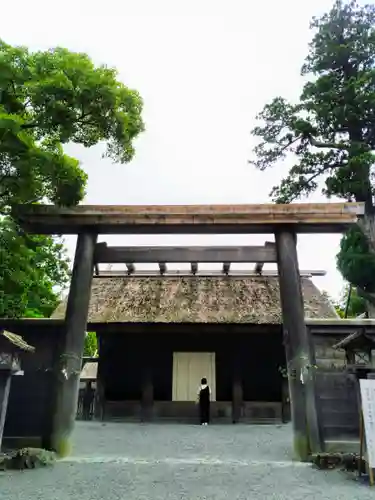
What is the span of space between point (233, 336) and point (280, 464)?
653cm

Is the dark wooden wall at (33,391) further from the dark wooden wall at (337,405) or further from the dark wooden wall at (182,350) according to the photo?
the dark wooden wall at (182,350)

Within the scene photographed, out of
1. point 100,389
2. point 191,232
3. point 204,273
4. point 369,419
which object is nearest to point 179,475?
point 369,419

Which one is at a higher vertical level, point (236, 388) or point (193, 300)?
point (193, 300)

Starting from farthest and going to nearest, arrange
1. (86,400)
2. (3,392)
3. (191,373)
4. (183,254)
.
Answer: (86,400)
(191,373)
(183,254)
(3,392)

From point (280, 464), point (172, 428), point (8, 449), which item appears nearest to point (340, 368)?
point (280, 464)

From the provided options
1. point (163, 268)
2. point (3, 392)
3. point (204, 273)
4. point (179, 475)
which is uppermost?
point (163, 268)

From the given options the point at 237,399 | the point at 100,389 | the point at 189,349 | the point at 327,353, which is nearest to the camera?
the point at 327,353

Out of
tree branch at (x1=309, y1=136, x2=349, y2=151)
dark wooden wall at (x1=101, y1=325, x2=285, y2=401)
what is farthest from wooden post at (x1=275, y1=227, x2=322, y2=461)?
tree branch at (x1=309, y1=136, x2=349, y2=151)

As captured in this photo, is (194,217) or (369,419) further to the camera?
(194,217)

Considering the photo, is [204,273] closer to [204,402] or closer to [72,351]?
[204,402]

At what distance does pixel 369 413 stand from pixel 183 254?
4.45 meters

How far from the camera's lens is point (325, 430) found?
671 centimetres

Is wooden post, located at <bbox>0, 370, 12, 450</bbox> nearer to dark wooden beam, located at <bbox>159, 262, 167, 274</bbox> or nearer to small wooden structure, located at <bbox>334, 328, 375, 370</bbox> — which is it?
small wooden structure, located at <bbox>334, 328, 375, 370</bbox>

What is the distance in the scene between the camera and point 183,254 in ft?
26.9
